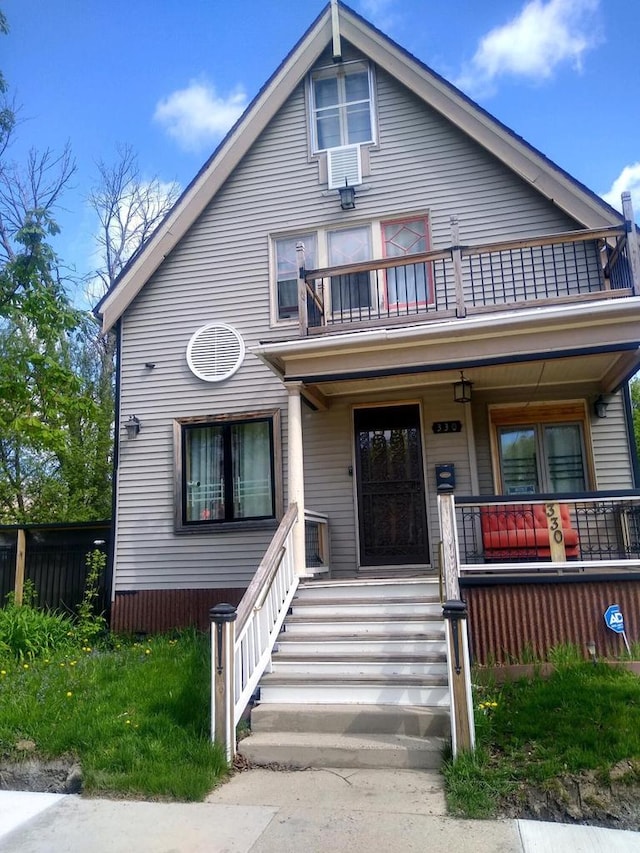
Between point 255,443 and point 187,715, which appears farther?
point 255,443

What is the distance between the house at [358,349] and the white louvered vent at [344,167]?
3 centimetres

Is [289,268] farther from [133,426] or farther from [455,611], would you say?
[455,611]

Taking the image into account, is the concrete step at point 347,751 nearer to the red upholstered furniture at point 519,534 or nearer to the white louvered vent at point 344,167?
the red upholstered furniture at point 519,534

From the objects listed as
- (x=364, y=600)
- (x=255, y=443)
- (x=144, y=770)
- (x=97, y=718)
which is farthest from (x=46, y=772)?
(x=255, y=443)

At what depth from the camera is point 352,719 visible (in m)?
5.54

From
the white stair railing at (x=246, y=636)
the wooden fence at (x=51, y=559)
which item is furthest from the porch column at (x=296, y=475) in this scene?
the wooden fence at (x=51, y=559)

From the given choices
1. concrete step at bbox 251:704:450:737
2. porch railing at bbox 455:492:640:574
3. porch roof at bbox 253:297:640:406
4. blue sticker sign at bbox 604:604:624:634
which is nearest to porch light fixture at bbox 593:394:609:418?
porch roof at bbox 253:297:640:406

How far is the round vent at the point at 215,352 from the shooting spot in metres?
9.99

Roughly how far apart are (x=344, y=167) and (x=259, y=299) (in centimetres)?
234

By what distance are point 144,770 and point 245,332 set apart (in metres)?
6.47

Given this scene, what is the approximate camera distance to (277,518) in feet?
30.8

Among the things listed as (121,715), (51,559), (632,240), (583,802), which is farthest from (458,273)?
(51,559)

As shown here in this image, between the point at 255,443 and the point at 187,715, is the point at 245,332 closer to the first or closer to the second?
the point at 255,443

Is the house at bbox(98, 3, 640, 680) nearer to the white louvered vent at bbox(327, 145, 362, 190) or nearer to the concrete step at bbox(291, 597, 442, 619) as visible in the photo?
the white louvered vent at bbox(327, 145, 362, 190)
